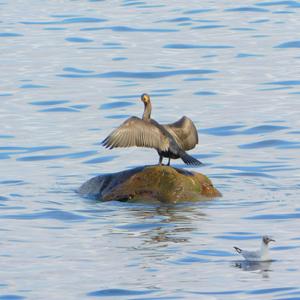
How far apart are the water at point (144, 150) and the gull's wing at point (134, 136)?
76 centimetres

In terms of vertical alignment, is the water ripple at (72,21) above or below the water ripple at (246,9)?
below

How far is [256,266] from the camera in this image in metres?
12.7

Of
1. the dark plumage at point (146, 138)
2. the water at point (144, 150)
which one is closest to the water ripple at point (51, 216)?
the water at point (144, 150)

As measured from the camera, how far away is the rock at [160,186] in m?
16.0

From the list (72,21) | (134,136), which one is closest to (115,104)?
(134,136)

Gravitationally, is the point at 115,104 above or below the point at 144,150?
above

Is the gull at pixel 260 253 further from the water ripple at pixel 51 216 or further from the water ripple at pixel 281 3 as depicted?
the water ripple at pixel 281 3

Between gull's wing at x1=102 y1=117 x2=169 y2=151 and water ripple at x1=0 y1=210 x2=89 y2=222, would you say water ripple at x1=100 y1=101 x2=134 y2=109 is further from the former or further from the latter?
water ripple at x1=0 y1=210 x2=89 y2=222

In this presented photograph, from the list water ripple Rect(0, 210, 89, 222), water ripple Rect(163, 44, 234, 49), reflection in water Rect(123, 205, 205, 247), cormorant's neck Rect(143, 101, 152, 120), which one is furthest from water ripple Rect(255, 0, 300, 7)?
water ripple Rect(0, 210, 89, 222)

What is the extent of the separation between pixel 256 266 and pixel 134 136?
379 centimetres

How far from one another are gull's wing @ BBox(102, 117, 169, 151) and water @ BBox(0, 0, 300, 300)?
29.8 inches

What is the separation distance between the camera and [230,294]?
11758 millimetres

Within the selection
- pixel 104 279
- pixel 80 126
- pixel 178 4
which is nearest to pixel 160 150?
pixel 104 279

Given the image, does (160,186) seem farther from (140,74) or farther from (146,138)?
(140,74)
